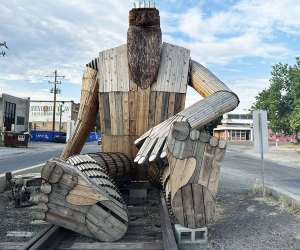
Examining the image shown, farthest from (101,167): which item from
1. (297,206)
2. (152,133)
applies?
(297,206)

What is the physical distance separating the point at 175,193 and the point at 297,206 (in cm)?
300

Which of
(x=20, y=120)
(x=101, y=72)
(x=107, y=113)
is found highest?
(x=20, y=120)

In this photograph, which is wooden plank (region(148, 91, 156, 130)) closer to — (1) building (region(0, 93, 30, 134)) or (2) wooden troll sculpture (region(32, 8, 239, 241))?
(2) wooden troll sculpture (region(32, 8, 239, 241))

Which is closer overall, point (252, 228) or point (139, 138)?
point (139, 138)

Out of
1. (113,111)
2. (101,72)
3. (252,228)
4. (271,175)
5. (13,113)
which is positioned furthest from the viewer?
(13,113)

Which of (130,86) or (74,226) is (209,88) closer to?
(130,86)

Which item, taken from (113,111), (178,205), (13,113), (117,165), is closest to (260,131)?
(113,111)

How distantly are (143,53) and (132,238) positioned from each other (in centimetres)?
237

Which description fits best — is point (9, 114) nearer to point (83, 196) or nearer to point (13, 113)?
point (13, 113)

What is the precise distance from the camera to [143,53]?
5125mm

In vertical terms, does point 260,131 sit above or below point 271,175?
above

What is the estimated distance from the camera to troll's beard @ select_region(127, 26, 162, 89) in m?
5.07

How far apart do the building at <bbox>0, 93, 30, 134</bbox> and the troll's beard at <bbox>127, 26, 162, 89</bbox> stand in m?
33.9

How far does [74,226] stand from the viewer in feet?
12.1
